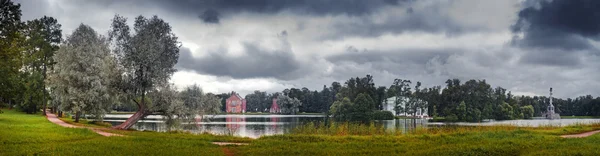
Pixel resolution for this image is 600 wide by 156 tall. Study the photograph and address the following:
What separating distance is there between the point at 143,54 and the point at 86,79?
7435mm

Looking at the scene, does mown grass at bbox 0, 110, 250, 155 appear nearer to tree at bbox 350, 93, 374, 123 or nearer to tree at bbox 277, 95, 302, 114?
tree at bbox 350, 93, 374, 123

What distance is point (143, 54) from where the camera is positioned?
131 ft

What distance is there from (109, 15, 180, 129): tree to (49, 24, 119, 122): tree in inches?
73.4

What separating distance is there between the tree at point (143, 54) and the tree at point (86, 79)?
73.4 inches

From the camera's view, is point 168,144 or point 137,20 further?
point 137,20

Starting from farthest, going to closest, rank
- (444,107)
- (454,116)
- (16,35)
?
(444,107), (454,116), (16,35)

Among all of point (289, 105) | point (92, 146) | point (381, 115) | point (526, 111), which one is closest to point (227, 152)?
point (92, 146)

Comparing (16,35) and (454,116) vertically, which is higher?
(16,35)

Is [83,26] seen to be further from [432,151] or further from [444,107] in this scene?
[444,107]

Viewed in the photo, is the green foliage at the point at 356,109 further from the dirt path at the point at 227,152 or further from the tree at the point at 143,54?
the dirt path at the point at 227,152

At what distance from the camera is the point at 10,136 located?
24766 mm

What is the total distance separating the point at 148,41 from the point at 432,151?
28.4m

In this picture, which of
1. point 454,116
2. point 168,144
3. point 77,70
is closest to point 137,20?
point 77,70

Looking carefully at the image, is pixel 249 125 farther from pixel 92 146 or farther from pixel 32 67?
pixel 92 146
